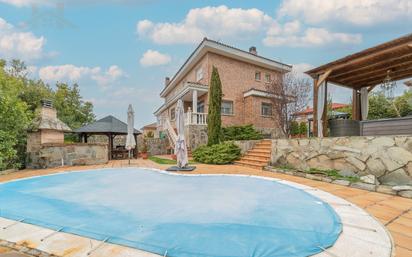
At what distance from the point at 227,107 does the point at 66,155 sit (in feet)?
38.9

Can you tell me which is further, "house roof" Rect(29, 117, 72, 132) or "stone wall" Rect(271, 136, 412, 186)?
"house roof" Rect(29, 117, 72, 132)

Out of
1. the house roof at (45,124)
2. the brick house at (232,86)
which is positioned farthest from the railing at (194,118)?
the house roof at (45,124)

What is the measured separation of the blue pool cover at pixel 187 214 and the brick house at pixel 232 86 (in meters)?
9.44

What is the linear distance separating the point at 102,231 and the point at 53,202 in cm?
281

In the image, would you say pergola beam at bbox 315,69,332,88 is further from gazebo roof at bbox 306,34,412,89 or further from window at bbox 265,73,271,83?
window at bbox 265,73,271,83

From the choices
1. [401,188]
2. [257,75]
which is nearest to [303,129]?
[257,75]

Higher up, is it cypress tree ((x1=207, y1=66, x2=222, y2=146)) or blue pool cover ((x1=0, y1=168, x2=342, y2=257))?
cypress tree ((x1=207, y1=66, x2=222, y2=146))

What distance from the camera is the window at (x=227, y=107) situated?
17766mm

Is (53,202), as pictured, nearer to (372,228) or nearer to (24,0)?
(372,228)

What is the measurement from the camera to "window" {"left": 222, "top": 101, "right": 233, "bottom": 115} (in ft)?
58.3

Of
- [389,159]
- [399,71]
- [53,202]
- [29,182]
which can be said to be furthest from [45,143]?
[399,71]

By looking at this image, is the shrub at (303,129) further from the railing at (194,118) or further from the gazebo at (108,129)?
the gazebo at (108,129)

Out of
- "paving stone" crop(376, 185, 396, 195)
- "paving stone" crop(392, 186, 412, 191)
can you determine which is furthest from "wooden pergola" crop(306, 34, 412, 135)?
"paving stone" crop(392, 186, 412, 191)

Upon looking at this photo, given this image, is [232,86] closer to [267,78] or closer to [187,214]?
[267,78]
